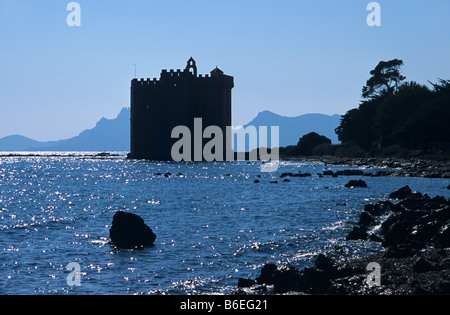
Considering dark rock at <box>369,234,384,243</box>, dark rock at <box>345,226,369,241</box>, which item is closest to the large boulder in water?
dark rock at <box>345,226,369,241</box>

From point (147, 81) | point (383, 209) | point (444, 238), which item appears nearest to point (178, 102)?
point (147, 81)

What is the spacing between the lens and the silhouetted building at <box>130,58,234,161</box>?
298 ft

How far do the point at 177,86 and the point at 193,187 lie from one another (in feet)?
147

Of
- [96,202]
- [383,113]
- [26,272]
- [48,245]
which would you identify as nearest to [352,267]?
[26,272]

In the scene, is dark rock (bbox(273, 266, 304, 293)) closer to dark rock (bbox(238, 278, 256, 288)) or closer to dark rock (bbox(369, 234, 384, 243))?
dark rock (bbox(238, 278, 256, 288))

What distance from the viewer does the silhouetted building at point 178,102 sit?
298ft

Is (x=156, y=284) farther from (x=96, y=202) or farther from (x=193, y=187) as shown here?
(x=193, y=187)

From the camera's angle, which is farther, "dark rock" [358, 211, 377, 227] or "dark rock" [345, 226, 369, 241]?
"dark rock" [358, 211, 377, 227]

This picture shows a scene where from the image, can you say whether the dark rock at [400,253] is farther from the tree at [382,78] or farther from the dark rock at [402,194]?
the tree at [382,78]

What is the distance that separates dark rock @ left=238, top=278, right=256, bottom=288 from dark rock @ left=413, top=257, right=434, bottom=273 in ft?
11.5

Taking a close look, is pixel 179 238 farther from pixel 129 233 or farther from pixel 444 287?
pixel 444 287

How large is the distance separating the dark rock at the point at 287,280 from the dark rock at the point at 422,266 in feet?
8.14

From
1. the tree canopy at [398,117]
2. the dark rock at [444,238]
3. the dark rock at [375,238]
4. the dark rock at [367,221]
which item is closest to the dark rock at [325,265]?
the dark rock at [444,238]
